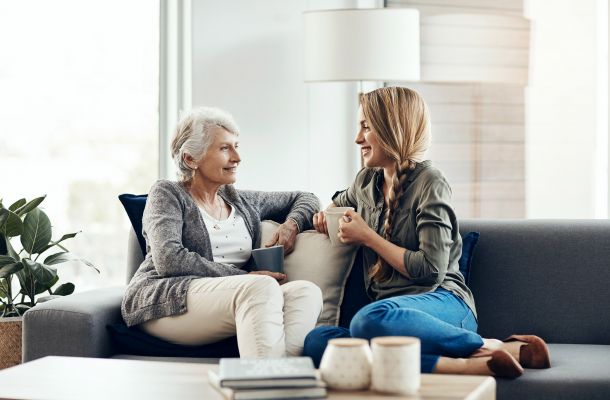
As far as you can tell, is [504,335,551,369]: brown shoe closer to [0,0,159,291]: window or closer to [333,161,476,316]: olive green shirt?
[333,161,476,316]: olive green shirt

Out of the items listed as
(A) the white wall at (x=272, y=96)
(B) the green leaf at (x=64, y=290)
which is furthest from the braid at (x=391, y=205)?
(A) the white wall at (x=272, y=96)

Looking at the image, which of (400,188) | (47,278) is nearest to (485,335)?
(400,188)

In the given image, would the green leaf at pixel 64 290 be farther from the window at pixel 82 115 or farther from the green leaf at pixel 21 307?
the window at pixel 82 115

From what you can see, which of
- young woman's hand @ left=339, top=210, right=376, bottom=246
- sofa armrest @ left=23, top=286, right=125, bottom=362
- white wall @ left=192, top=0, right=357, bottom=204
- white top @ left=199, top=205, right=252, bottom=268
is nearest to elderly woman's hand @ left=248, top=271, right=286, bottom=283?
white top @ left=199, top=205, right=252, bottom=268

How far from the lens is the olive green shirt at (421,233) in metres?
2.97

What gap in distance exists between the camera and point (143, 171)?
186 inches

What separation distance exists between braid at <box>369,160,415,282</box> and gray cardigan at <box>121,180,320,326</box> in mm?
391

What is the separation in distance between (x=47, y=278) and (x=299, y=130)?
1.73 meters

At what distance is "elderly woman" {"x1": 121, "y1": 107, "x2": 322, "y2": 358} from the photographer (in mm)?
2920

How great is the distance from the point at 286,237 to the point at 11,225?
1.00m

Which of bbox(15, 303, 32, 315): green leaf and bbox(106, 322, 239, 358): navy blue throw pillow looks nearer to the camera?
bbox(106, 322, 239, 358): navy blue throw pillow

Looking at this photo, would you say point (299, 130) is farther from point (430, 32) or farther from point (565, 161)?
point (565, 161)

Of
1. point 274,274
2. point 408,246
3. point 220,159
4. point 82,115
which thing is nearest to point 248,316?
point 274,274

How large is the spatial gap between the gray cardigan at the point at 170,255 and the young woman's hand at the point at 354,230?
28cm
